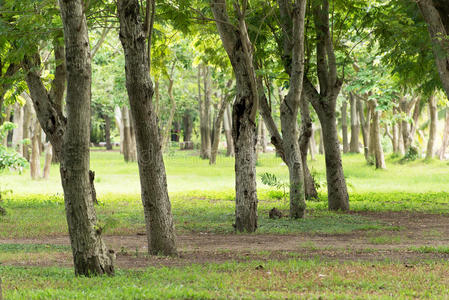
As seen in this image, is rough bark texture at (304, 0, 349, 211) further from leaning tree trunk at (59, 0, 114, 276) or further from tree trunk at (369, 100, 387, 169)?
tree trunk at (369, 100, 387, 169)

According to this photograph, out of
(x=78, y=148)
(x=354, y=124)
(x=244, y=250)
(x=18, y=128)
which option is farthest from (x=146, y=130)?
(x=354, y=124)

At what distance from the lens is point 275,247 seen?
10.9 metres

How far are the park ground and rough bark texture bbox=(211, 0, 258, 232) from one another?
926 millimetres

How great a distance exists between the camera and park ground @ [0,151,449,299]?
6.36m

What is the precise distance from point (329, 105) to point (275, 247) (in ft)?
24.7

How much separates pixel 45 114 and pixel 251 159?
23.1 ft

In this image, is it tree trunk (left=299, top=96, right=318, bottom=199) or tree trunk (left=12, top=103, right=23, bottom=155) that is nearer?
tree trunk (left=299, top=96, right=318, bottom=199)

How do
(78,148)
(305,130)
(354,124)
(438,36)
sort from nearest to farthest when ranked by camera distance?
(78,148)
(438,36)
(305,130)
(354,124)

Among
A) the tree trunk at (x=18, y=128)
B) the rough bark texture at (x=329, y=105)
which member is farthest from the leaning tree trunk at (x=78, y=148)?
the tree trunk at (x=18, y=128)

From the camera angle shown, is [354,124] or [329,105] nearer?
[329,105]

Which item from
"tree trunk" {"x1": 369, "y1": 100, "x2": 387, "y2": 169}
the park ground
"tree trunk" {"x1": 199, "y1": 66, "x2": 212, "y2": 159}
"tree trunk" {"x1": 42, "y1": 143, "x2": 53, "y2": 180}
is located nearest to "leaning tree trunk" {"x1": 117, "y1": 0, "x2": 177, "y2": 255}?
the park ground

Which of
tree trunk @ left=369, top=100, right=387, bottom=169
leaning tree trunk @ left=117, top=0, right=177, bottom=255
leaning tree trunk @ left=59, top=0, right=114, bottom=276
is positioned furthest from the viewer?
tree trunk @ left=369, top=100, right=387, bottom=169

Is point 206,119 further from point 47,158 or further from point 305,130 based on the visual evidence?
point 305,130

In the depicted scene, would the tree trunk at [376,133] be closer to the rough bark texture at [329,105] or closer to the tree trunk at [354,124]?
the tree trunk at [354,124]
